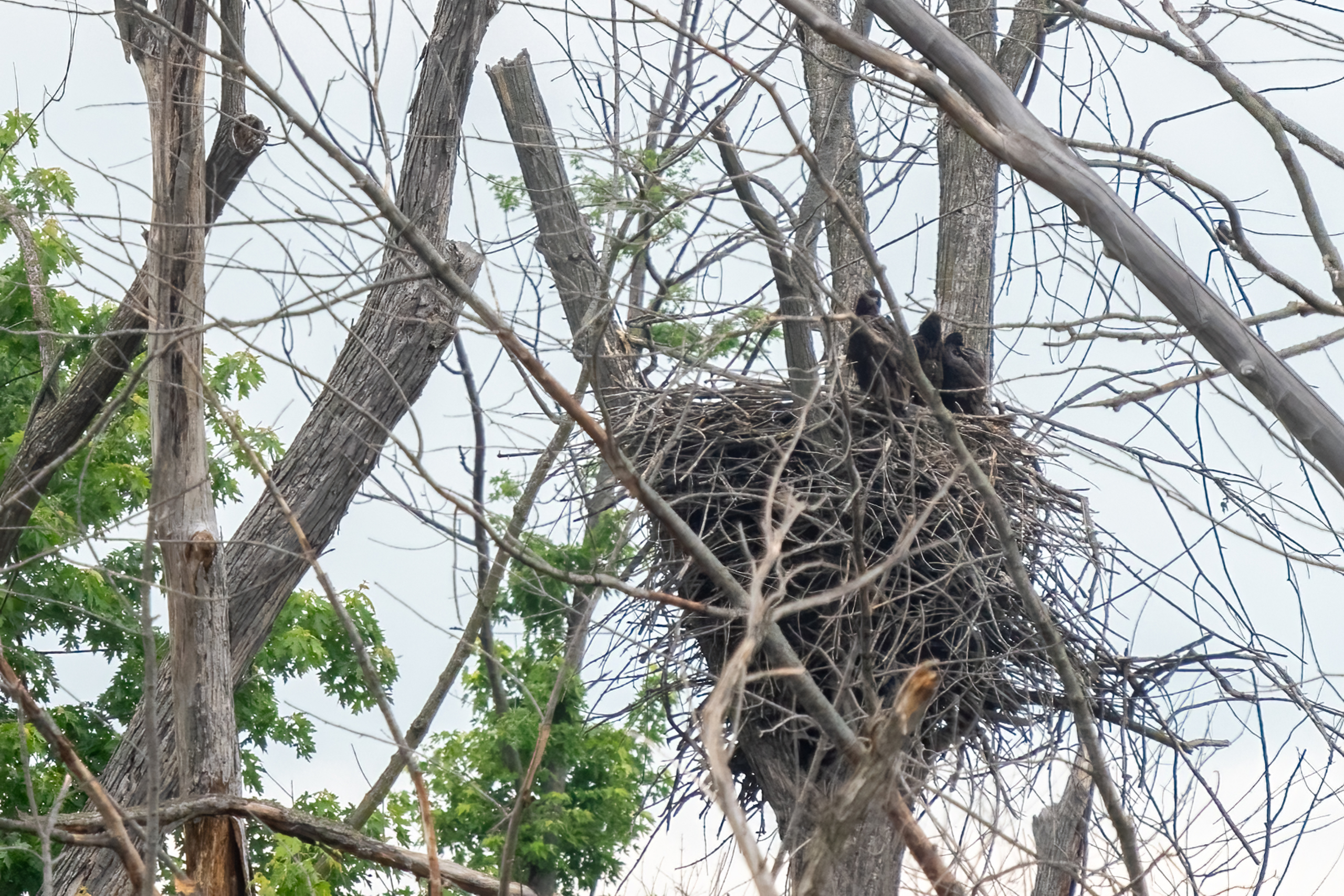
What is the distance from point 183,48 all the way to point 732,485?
2801 millimetres

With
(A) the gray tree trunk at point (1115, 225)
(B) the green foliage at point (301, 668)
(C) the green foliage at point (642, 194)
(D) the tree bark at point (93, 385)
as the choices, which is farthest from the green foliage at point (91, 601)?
(A) the gray tree trunk at point (1115, 225)

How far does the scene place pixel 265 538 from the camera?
19.8 feet

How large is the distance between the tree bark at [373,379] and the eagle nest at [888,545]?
1.61 metres

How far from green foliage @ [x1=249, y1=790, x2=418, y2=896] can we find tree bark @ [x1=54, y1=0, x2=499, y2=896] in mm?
1742

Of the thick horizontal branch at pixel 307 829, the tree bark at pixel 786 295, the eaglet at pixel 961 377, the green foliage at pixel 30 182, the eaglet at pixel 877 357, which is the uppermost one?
the green foliage at pixel 30 182

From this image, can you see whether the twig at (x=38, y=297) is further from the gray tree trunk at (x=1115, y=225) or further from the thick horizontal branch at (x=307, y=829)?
the gray tree trunk at (x=1115, y=225)

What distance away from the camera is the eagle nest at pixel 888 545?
14.8ft

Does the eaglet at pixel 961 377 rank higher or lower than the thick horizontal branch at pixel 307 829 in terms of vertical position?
higher

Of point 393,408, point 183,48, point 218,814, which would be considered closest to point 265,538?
point 393,408

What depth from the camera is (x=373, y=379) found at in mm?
6254

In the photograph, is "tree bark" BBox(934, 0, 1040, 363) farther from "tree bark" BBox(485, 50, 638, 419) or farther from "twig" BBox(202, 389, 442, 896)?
"twig" BBox(202, 389, 442, 896)

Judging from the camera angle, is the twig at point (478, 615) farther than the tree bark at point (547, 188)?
No

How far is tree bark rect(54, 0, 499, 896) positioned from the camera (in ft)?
19.1

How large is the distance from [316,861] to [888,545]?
760 centimetres
